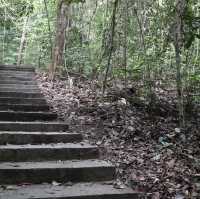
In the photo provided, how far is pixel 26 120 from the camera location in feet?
21.6

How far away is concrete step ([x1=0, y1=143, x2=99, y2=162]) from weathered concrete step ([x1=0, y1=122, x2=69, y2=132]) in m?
0.64

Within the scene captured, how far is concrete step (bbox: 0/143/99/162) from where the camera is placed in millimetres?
4969

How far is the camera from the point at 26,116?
6.62 meters

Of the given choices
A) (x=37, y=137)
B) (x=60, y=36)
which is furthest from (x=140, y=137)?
(x=60, y=36)

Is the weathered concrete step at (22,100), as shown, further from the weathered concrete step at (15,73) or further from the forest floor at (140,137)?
the weathered concrete step at (15,73)

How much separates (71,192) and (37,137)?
1.46 m

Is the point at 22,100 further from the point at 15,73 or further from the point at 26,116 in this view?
the point at 15,73

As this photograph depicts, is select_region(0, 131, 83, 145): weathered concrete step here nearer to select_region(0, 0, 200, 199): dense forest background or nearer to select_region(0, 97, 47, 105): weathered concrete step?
select_region(0, 0, 200, 199): dense forest background

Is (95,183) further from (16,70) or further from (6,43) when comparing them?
(6,43)

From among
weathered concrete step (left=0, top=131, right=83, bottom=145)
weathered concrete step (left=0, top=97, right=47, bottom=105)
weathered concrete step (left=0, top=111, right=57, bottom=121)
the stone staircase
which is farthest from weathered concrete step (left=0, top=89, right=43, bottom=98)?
weathered concrete step (left=0, top=131, right=83, bottom=145)

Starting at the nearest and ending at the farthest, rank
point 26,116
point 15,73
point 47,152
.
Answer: point 47,152
point 26,116
point 15,73

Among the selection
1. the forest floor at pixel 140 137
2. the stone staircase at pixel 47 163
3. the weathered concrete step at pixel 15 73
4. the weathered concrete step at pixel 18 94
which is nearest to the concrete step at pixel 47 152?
the stone staircase at pixel 47 163

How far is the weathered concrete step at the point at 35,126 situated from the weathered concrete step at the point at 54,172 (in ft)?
3.74

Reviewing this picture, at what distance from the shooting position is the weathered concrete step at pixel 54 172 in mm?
4504
